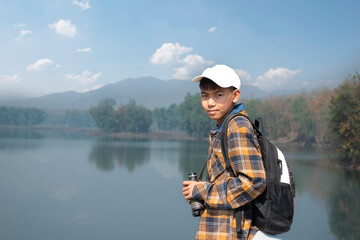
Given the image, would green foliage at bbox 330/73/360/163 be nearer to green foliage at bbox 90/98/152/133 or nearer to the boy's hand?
the boy's hand

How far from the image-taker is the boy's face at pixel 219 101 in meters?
1.40

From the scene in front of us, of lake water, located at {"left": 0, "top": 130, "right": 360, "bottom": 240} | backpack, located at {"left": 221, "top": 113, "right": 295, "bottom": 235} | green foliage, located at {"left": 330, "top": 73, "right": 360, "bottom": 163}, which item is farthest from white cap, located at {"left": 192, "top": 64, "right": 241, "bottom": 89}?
green foliage, located at {"left": 330, "top": 73, "right": 360, "bottom": 163}

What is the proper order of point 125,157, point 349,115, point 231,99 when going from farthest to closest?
point 125,157 < point 349,115 < point 231,99

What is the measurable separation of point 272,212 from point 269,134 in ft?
109

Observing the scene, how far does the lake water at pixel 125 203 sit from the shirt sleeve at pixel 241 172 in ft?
19.1

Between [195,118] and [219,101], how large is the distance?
38537 mm

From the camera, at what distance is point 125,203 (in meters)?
9.49

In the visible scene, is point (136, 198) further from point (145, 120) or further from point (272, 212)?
point (145, 120)

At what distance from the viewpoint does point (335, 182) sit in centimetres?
1193

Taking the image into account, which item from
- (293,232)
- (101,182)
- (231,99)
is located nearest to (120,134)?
(101,182)

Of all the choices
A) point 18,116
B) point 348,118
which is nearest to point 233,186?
point 348,118

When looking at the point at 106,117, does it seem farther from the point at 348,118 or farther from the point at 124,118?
the point at 348,118

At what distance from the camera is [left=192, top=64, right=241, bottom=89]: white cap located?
1.34m

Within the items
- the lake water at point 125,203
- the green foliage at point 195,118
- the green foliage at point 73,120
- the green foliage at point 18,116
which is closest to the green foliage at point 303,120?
the green foliage at point 195,118
